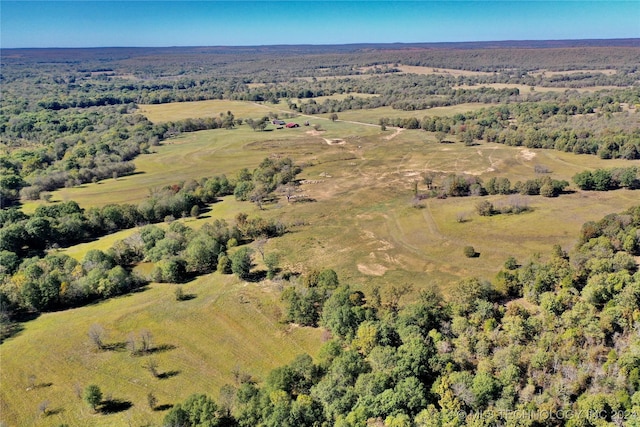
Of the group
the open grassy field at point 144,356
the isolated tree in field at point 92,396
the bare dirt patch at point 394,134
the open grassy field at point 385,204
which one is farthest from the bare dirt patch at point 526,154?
the isolated tree in field at point 92,396

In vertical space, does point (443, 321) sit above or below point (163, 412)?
above

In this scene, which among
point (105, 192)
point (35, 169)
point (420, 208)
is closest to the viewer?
point (420, 208)

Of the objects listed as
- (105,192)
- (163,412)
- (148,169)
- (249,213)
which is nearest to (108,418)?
(163,412)

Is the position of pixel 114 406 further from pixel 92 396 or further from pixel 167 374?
pixel 167 374

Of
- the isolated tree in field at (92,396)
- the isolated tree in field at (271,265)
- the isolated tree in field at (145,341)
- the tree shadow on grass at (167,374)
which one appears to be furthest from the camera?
the isolated tree in field at (271,265)

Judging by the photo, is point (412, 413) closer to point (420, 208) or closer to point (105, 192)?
point (420, 208)

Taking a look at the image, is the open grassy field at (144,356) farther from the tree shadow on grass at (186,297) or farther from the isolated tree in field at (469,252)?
the isolated tree in field at (469,252)
